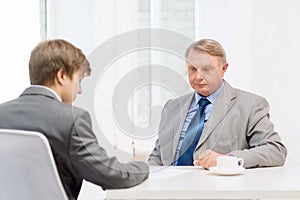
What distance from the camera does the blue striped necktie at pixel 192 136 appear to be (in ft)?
7.09

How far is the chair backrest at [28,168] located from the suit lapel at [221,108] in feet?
3.21

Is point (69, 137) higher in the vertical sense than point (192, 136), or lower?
higher

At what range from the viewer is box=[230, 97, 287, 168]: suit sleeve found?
1878mm

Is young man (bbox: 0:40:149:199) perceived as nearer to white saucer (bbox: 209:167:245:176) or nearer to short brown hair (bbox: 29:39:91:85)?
short brown hair (bbox: 29:39:91:85)

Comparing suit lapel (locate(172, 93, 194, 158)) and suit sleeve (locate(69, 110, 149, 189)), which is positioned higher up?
suit sleeve (locate(69, 110, 149, 189))

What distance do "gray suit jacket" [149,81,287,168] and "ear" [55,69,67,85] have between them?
23.0 inches

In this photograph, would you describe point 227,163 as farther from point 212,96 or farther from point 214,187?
point 212,96

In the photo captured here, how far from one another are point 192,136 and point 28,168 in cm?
104

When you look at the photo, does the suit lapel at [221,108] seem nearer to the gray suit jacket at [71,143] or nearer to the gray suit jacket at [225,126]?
the gray suit jacket at [225,126]

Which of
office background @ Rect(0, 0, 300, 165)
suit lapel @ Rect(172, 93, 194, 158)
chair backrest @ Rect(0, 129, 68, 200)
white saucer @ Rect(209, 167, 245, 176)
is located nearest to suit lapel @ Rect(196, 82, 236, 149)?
suit lapel @ Rect(172, 93, 194, 158)

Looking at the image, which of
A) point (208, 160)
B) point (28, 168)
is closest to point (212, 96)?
point (208, 160)

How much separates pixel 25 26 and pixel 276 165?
1869 mm

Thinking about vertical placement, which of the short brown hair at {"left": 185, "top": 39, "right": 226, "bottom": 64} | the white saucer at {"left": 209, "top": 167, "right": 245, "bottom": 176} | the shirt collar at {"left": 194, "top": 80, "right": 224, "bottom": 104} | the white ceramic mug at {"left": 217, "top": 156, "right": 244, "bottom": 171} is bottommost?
the white saucer at {"left": 209, "top": 167, "right": 245, "bottom": 176}

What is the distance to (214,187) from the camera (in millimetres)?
1382
